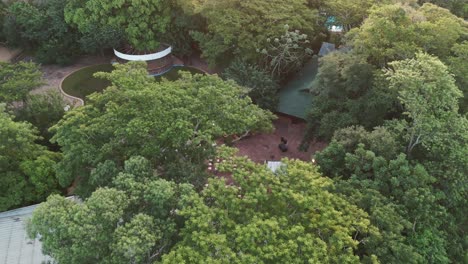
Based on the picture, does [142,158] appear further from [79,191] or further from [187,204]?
[79,191]

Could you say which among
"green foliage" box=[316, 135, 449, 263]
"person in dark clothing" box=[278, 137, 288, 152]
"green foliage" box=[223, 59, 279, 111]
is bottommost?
"person in dark clothing" box=[278, 137, 288, 152]

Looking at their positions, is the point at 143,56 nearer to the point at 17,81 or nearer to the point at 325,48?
the point at 17,81

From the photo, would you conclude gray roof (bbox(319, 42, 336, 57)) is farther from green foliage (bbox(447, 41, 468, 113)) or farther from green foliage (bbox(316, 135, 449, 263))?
green foliage (bbox(316, 135, 449, 263))

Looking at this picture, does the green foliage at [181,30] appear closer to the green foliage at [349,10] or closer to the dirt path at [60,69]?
the dirt path at [60,69]

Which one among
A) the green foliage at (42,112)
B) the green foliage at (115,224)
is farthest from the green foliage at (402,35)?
the green foliage at (42,112)

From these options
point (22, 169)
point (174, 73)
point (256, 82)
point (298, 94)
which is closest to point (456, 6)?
point (298, 94)

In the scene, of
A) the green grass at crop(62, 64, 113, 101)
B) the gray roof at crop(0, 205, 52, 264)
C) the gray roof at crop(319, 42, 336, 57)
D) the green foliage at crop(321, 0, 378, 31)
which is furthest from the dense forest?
the green grass at crop(62, 64, 113, 101)
